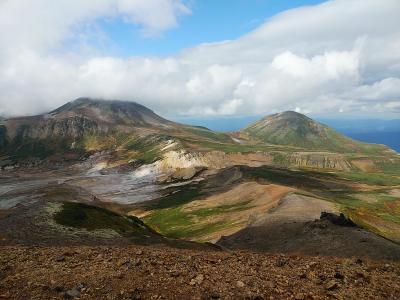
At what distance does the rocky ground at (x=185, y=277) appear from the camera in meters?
22.4

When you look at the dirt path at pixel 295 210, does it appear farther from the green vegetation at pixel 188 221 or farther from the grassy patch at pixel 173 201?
the grassy patch at pixel 173 201

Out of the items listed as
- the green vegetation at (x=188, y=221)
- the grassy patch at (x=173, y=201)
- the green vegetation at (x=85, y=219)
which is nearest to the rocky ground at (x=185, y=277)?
the green vegetation at (x=85, y=219)

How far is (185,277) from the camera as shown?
80.6 ft

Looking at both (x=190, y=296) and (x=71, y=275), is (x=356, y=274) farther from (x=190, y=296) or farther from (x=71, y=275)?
(x=71, y=275)

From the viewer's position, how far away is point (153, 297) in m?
21.8

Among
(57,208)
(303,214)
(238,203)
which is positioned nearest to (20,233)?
(57,208)

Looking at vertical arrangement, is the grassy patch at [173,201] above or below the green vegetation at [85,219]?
below

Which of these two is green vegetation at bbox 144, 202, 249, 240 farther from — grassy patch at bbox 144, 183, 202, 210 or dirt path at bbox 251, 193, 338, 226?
dirt path at bbox 251, 193, 338, 226

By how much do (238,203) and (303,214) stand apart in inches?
2260

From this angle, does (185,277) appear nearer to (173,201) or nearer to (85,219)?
(85,219)

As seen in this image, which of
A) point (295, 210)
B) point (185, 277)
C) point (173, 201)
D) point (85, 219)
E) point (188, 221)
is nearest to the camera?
point (185, 277)

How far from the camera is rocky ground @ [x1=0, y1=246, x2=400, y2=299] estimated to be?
22.4 m

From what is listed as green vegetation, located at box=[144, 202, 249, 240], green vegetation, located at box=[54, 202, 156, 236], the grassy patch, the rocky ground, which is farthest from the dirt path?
the grassy patch

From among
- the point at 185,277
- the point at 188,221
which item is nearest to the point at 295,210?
the point at 188,221
